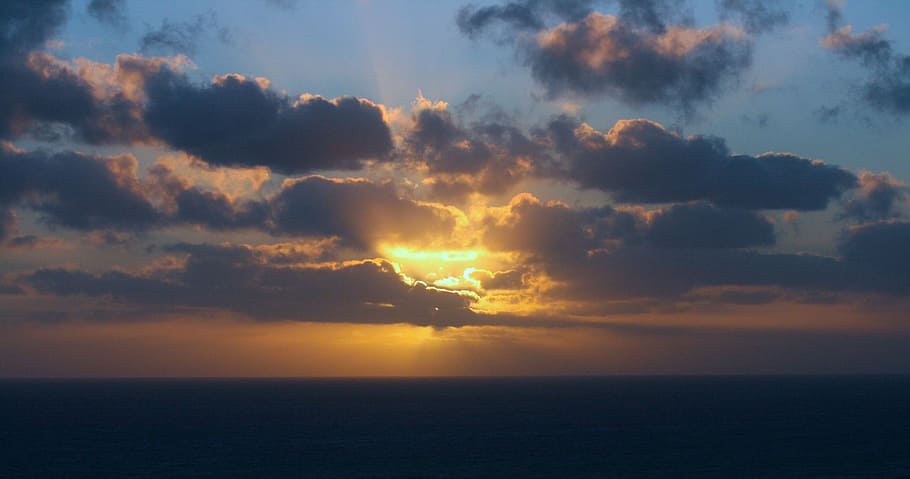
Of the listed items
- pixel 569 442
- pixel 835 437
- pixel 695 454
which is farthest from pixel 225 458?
pixel 835 437

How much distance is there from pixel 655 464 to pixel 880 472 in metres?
23.3

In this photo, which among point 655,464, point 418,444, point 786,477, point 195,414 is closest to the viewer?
point 786,477

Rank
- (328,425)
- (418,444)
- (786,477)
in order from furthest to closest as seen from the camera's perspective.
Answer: (328,425) → (418,444) → (786,477)

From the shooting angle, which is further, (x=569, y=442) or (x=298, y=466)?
(x=569, y=442)

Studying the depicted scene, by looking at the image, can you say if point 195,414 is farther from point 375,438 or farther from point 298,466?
point 298,466

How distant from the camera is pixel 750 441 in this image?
126 m

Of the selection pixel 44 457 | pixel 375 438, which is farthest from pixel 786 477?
pixel 44 457

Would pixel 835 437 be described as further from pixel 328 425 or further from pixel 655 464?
pixel 328 425

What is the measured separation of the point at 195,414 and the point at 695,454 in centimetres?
12098

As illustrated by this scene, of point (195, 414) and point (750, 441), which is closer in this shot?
point (750, 441)

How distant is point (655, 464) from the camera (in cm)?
10044

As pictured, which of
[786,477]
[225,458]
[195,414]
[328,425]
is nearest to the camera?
[786,477]

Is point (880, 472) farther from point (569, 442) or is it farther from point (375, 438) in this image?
point (375, 438)

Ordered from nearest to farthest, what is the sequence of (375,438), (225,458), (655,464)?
(655,464), (225,458), (375,438)
